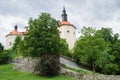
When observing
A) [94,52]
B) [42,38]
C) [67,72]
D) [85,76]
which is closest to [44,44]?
[42,38]

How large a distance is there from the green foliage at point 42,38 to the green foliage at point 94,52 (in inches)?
306

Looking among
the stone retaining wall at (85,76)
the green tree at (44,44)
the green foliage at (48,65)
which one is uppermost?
the green tree at (44,44)

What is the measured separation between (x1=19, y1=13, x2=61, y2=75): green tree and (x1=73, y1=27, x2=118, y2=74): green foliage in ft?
26.2

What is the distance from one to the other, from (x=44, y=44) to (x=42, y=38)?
1056mm

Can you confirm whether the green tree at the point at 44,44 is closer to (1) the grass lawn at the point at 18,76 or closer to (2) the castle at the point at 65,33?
(1) the grass lawn at the point at 18,76

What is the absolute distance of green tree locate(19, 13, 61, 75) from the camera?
148 ft

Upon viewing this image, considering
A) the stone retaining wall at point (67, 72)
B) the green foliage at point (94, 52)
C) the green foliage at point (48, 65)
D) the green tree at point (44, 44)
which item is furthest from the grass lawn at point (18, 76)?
the green foliage at point (94, 52)

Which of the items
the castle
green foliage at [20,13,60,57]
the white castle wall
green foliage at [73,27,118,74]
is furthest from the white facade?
green foliage at [20,13,60,57]

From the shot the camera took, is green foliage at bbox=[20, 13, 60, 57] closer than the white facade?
Yes

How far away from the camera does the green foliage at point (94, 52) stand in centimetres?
5256

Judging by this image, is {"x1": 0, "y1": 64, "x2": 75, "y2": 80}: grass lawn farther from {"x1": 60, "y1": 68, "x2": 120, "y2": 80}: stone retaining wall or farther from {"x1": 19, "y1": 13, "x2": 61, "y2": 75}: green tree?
{"x1": 19, "y1": 13, "x2": 61, "y2": 75}: green tree

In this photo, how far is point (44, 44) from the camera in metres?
45.4

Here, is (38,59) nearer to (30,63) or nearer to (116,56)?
(30,63)

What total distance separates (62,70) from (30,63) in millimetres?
5737
